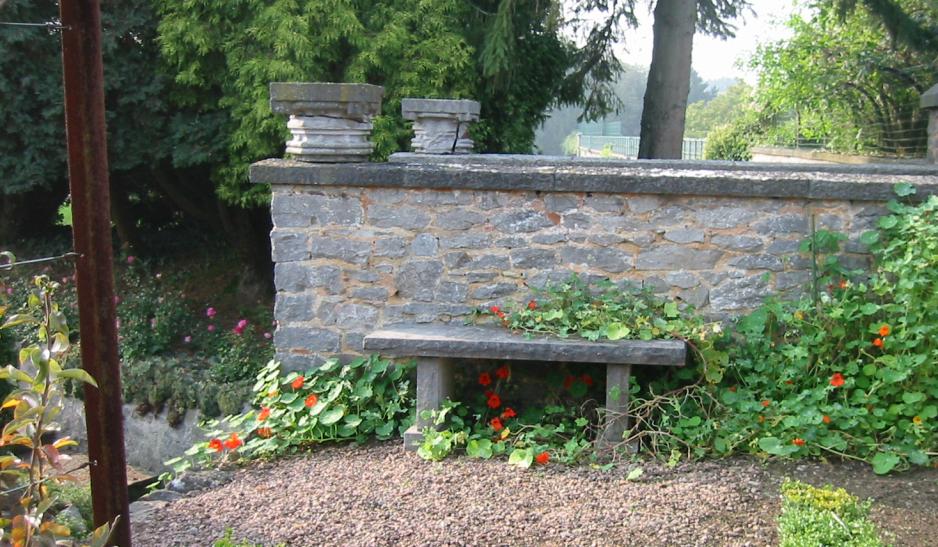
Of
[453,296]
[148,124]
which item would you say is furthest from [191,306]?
[453,296]

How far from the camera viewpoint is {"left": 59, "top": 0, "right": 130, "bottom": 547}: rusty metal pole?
2.48 metres

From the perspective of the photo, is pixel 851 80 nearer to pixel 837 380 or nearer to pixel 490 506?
pixel 837 380

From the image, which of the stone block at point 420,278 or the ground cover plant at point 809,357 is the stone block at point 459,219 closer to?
the stone block at point 420,278

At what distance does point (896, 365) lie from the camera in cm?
424

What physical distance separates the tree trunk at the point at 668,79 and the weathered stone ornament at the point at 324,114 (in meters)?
6.10

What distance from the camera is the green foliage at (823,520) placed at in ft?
10.0

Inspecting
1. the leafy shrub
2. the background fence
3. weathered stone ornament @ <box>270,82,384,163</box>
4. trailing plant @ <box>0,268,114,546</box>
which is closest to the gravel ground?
trailing plant @ <box>0,268,114,546</box>

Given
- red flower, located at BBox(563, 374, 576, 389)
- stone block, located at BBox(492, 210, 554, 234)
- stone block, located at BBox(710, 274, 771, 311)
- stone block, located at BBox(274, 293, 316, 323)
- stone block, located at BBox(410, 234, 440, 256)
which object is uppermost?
stone block, located at BBox(492, 210, 554, 234)

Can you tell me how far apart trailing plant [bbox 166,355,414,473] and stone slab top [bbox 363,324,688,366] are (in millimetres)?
388

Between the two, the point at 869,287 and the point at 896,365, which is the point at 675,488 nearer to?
the point at 896,365

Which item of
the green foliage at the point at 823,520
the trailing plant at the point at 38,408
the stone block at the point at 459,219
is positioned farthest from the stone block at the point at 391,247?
the trailing plant at the point at 38,408

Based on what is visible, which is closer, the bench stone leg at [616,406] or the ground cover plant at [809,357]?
the ground cover plant at [809,357]

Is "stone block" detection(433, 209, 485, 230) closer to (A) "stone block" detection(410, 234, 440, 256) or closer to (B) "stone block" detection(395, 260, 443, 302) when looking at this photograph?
(A) "stone block" detection(410, 234, 440, 256)

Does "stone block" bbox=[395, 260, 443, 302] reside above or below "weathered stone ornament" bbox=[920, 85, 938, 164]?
below
